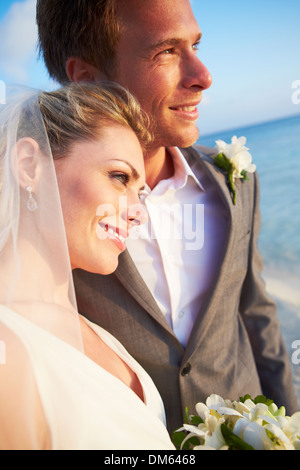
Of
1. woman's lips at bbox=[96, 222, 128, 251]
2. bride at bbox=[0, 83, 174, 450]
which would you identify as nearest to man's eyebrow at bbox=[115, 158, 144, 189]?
Answer: bride at bbox=[0, 83, 174, 450]

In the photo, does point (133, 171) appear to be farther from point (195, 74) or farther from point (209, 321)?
point (209, 321)

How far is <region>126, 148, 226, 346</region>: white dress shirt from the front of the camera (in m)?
1.96

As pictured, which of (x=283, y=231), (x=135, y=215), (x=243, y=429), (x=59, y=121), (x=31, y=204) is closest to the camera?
(x=243, y=429)

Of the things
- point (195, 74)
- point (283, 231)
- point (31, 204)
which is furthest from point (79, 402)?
point (283, 231)

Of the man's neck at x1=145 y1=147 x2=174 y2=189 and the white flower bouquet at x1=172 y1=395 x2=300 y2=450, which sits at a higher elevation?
the man's neck at x1=145 y1=147 x2=174 y2=189

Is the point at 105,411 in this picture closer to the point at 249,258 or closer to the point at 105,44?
the point at 249,258

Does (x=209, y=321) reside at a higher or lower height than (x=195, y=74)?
lower

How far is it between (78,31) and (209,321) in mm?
1498

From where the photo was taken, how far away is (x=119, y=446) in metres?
1.10

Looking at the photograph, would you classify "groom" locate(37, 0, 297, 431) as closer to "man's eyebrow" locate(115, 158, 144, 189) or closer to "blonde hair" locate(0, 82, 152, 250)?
"blonde hair" locate(0, 82, 152, 250)

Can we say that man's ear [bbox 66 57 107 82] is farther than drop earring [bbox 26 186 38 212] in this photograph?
Yes

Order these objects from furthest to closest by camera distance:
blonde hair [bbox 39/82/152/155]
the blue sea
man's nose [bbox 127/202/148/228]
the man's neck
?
the blue sea, the man's neck, man's nose [bbox 127/202/148/228], blonde hair [bbox 39/82/152/155]

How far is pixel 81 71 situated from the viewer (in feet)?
6.54

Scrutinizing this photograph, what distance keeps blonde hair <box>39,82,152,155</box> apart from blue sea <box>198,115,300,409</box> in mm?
1728
